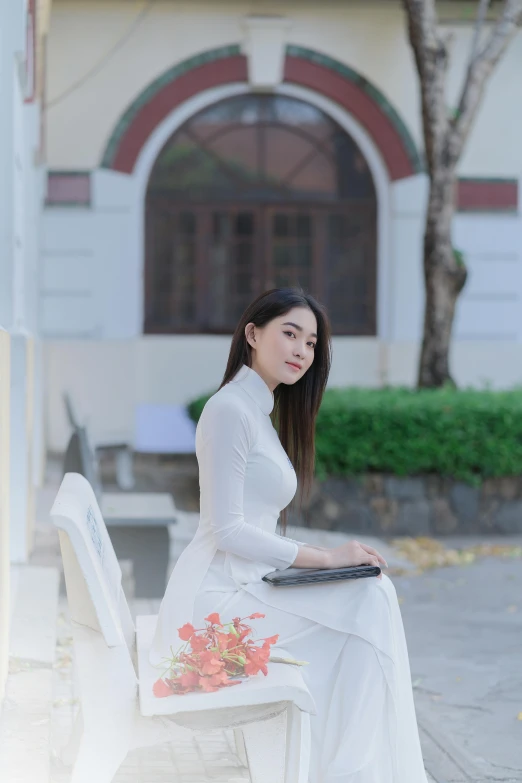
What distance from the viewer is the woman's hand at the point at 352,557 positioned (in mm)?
3104

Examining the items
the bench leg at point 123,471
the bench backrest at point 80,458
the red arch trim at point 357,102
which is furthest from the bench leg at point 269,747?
the red arch trim at point 357,102

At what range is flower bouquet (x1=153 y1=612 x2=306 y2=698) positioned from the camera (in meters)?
2.86

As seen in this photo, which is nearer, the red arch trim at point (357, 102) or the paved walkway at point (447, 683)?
the paved walkway at point (447, 683)

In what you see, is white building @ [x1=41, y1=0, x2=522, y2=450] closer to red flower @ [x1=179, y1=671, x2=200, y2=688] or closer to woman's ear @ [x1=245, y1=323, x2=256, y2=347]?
woman's ear @ [x1=245, y1=323, x2=256, y2=347]

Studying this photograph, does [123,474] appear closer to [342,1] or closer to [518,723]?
[342,1]

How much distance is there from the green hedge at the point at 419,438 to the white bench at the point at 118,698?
20.8 ft

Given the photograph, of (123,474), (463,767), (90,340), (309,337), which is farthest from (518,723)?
(90,340)

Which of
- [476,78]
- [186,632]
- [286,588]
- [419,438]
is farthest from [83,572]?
[476,78]

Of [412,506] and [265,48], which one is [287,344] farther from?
[265,48]

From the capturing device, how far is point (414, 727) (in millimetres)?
3057

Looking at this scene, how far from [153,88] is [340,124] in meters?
2.13

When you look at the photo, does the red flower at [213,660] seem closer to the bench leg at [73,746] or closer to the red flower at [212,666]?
the red flower at [212,666]

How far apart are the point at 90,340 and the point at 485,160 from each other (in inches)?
193

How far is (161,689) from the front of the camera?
9.34 ft
